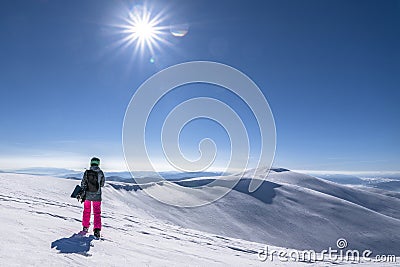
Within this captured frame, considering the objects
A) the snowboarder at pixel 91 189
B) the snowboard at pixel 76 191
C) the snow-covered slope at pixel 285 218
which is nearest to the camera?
the snowboard at pixel 76 191

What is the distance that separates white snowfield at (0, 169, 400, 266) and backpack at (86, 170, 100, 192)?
1.33 m

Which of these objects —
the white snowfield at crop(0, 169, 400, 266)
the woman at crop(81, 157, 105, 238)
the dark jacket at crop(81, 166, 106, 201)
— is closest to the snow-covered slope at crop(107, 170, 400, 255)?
the white snowfield at crop(0, 169, 400, 266)

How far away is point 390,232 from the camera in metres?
46.0

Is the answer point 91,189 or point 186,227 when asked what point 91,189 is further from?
point 186,227

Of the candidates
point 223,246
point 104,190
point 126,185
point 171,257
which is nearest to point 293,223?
point 126,185

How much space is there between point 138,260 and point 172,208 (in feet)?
96.9

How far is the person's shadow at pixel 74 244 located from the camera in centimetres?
609

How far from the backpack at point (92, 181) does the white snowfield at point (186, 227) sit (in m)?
1.33

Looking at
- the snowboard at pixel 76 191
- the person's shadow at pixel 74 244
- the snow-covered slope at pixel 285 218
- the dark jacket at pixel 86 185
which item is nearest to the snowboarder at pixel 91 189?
the dark jacket at pixel 86 185

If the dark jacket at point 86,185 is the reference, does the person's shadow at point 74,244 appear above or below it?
below

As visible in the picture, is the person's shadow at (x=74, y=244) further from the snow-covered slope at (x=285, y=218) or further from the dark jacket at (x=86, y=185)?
the snow-covered slope at (x=285, y=218)

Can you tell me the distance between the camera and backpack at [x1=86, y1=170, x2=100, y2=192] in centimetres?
823

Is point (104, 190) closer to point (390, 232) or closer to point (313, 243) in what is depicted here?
point (313, 243)

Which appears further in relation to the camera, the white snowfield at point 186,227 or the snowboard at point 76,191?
the snowboard at point 76,191
